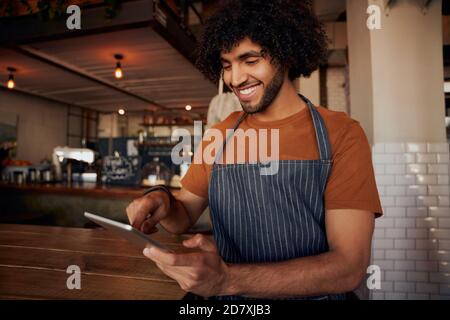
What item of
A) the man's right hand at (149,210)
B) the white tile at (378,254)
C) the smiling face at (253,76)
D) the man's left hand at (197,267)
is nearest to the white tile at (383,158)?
the white tile at (378,254)

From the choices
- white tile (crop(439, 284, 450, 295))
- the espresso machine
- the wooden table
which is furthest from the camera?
the espresso machine

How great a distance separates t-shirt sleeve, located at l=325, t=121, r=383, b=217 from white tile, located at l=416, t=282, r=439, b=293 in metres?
2.02

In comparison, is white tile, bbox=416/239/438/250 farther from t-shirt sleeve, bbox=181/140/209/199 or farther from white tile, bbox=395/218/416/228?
t-shirt sleeve, bbox=181/140/209/199

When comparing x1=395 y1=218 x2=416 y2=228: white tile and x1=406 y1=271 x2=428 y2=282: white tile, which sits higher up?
x1=395 y1=218 x2=416 y2=228: white tile

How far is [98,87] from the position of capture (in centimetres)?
686

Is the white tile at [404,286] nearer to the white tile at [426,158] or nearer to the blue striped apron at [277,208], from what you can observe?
the white tile at [426,158]

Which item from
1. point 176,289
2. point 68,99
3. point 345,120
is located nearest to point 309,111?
point 345,120

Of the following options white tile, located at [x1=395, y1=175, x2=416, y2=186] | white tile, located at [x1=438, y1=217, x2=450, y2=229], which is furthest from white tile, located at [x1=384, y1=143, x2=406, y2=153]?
white tile, located at [x1=438, y1=217, x2=450, y2=229]

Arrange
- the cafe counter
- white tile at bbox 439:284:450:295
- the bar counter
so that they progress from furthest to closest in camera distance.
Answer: the cafe counter
the bar counter
white tile at bbox 439:284:450:295

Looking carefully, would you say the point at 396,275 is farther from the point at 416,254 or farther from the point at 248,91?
the point at 248,91

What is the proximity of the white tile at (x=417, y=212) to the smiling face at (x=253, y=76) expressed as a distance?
1.95 metres

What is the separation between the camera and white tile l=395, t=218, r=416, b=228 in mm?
2533
